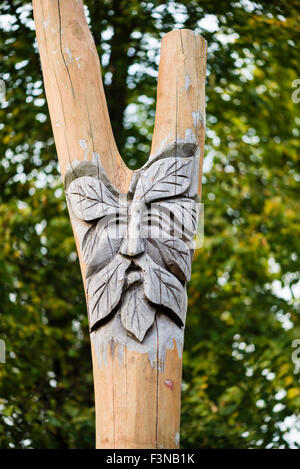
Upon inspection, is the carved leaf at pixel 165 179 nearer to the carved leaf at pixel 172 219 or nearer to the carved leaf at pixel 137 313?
the carved leaf at pixel 172 219

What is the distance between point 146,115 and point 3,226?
73.0 inches

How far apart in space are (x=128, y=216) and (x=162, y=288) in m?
0.33

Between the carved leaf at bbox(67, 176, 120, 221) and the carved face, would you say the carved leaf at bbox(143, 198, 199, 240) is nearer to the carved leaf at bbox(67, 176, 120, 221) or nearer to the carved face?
the carved face

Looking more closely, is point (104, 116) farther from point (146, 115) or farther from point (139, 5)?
point (146, 115)

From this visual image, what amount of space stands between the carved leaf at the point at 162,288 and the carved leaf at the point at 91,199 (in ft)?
0.90

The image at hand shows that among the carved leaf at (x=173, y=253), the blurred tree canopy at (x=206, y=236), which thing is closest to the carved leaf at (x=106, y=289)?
the carved leaf at (x=173, y=253)

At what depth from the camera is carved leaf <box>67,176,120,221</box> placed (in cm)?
262

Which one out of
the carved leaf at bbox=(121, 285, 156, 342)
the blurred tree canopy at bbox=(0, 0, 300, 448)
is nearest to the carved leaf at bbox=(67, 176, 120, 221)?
the carved leaf at bbox=(121, 285, 156, 342)

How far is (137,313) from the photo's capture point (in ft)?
7.88

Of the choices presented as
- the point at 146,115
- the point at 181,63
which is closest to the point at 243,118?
the point at 146,115

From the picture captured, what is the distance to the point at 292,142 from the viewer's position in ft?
22.4

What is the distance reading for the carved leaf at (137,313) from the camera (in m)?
2.38

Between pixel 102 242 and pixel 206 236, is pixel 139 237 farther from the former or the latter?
pixel 206 236

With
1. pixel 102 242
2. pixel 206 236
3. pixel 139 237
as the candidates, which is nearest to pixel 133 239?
pixel 139 237
